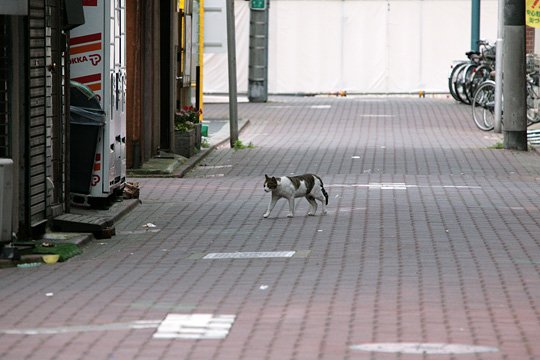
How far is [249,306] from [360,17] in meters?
31.7

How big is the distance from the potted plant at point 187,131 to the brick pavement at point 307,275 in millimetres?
1147

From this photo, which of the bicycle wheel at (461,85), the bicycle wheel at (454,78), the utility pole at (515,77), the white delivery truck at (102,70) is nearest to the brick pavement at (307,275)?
the white delivery truck at (102,70)

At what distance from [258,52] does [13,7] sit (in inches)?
1055

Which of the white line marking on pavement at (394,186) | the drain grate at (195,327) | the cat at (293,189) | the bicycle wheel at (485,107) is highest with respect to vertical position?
the bicycle wheel at (485,107)

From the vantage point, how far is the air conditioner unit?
12.0 m

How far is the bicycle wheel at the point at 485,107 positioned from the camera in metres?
28.7

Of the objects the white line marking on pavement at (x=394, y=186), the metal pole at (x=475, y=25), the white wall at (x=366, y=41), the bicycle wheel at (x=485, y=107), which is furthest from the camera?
the white wall at (x=366, y=41)

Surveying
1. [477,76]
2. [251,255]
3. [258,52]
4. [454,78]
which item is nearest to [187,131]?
[251,255]

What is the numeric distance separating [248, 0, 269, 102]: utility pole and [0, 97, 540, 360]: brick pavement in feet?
53.7

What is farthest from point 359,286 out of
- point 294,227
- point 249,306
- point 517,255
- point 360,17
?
point 360,17

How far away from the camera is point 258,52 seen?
1517 inches

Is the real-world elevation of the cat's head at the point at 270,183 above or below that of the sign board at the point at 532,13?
below

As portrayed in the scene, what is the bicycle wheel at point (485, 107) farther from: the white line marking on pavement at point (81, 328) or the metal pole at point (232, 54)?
the white line marking on pavement at point (81, 328)

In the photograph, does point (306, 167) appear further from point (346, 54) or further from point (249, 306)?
point (346, 54)
